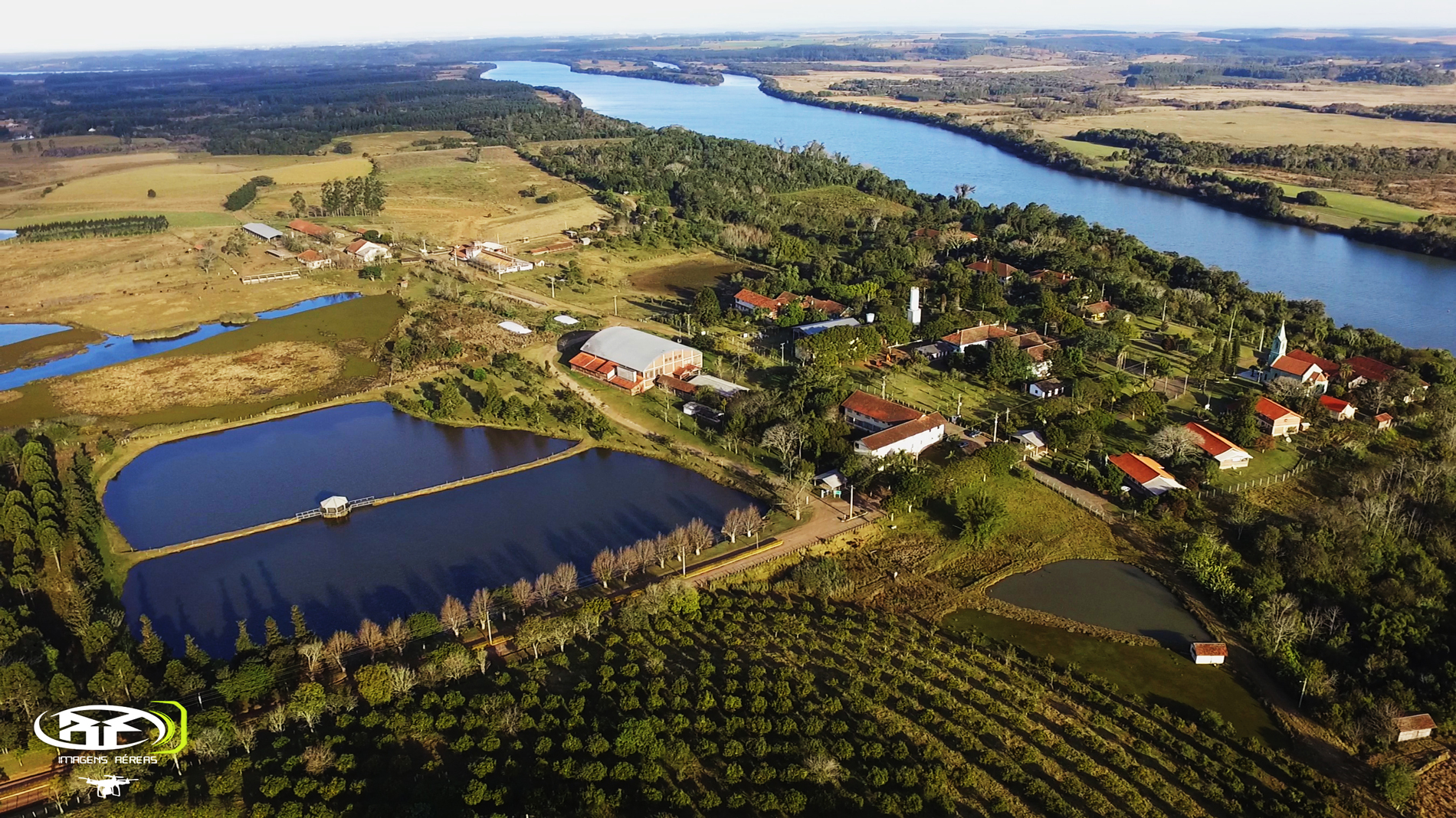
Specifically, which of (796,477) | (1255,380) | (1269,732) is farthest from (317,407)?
(1255,380)

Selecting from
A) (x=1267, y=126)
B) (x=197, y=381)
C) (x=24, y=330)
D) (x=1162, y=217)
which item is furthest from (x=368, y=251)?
(x=1267, y=126)

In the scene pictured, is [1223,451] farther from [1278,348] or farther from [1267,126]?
[1267,126]

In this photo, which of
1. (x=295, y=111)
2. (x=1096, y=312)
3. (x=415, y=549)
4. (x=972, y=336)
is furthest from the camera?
(x=295, y=111)

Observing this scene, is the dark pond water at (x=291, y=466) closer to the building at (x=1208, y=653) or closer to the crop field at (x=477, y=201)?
the building at (x=1208, y=653)

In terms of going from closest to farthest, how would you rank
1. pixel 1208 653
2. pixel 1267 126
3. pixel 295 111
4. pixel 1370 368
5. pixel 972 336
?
pixel 1208 653 → pixel 1370 368 → pixel 972 336 → pixel 1267 126 → pixel 295 111

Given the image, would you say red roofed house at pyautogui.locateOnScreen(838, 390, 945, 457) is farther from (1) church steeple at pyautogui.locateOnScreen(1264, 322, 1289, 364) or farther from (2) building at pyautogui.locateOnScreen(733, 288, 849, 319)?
(1) church steeple at pyautogui.locateOnScreen(1264, 322, 1289, 364)

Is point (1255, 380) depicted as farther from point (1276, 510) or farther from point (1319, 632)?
point (1319, 632)
